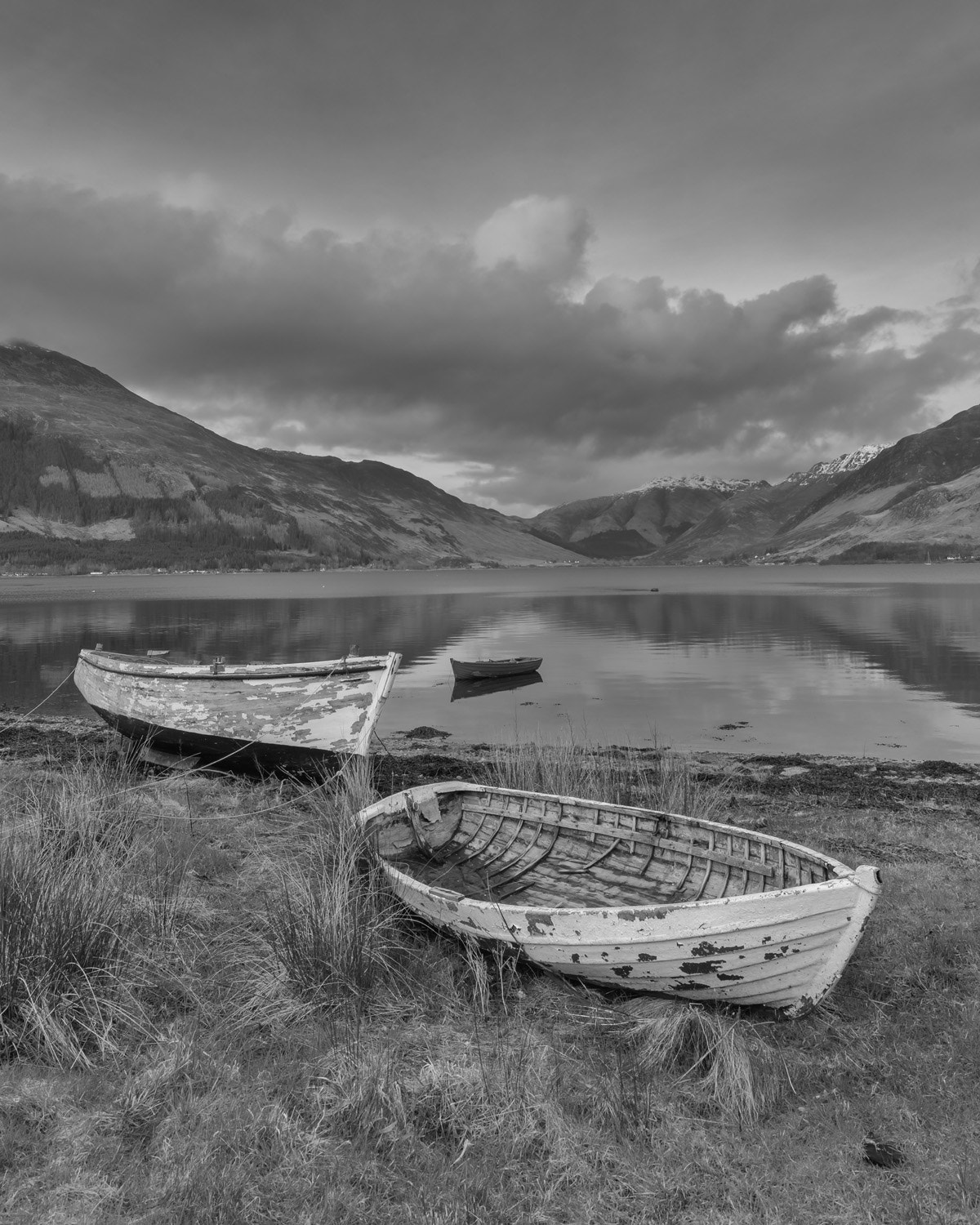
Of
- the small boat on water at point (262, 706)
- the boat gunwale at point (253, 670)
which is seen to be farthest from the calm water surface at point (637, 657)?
the boat gunwale at point (253, 670)

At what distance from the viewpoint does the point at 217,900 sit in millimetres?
8648

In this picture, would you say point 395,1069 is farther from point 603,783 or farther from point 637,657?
point 637,657

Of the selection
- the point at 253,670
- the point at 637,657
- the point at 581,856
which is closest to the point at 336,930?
the point at 581,856

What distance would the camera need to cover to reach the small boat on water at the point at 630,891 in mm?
5953

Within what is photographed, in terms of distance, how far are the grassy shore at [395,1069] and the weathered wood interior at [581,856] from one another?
1.06 metres

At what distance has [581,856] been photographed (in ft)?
30.1

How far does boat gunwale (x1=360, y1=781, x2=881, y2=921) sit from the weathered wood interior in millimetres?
52

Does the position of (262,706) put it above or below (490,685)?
above

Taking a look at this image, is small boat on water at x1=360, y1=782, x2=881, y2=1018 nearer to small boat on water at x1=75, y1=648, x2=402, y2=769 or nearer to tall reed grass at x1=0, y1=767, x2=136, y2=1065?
tall reed grass at x1=0, y1=767, x2=136, y2=1065

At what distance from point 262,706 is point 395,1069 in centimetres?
1037

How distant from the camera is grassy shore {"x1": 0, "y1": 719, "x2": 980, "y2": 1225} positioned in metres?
4.68

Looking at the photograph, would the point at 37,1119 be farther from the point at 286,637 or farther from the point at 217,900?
the point at 286,637

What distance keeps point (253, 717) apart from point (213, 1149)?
36.0 feet

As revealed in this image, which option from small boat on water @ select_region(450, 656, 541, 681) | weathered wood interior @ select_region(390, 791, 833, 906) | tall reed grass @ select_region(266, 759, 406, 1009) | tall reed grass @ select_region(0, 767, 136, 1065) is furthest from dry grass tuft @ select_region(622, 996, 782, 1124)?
small boat on water @ select_region(450, 656, 541, 681)
